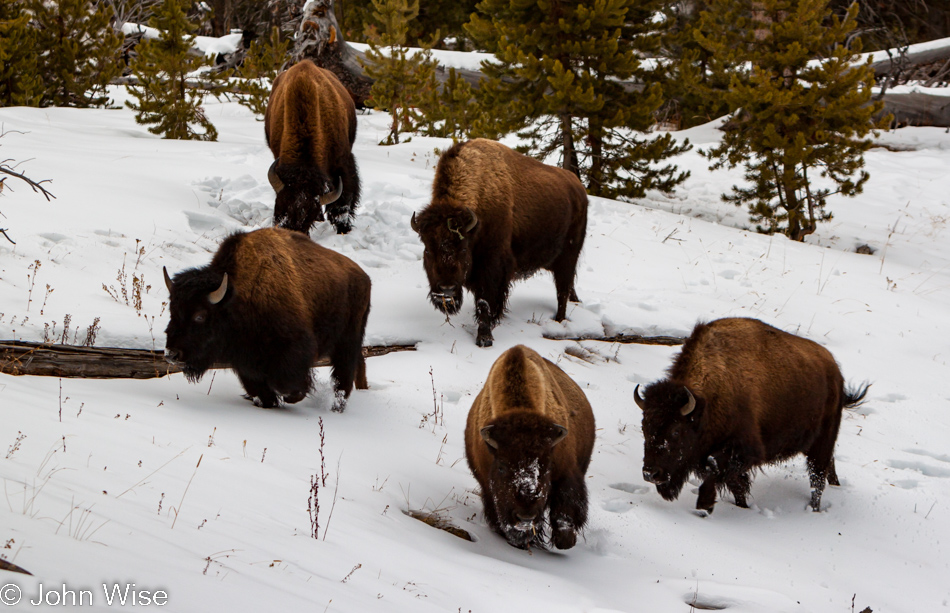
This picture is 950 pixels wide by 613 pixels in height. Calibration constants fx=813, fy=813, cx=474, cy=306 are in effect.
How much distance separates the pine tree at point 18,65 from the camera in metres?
13.3

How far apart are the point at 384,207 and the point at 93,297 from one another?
467cm

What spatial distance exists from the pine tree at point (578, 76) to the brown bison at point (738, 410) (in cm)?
714

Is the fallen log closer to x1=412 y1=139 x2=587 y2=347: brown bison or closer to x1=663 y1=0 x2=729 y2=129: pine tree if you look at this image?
x1=412 y1=139 x2=587 y2=347: brown bison

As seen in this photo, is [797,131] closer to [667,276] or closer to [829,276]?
[829,276]

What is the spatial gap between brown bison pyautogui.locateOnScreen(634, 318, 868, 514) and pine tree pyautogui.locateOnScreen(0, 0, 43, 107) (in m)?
12.2

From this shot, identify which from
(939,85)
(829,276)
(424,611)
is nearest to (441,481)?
(424,611)

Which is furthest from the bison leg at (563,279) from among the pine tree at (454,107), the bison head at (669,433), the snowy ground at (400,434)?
the pine tree at (454,107)

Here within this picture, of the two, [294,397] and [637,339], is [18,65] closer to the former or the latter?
[294,397]

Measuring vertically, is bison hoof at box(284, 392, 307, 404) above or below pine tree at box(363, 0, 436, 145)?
below

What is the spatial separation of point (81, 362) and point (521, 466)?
138 inches

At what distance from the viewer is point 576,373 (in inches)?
327

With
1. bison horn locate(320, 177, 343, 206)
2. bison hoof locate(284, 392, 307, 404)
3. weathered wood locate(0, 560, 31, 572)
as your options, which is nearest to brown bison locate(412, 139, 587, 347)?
bison horn locate(320, 177, 343, 206)

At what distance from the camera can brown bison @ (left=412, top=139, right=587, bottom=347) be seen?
8203 mm

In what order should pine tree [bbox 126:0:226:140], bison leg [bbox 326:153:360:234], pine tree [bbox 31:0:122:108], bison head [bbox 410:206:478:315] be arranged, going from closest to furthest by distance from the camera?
bison head [bbox 410:206:478:315]
bison leg [bbox 326:153:360:234]
pine tree [bbox 126:0:226:140]
pine tree [bbox 31:0:122:108]
